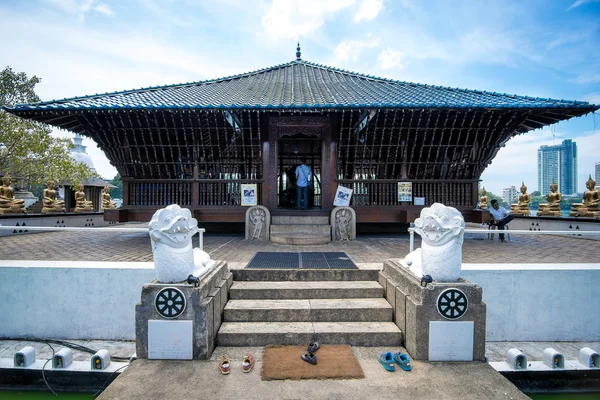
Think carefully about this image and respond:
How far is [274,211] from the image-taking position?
9531mm

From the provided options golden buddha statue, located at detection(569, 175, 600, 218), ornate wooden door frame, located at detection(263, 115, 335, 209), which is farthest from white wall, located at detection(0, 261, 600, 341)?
golden buddha statue, located at detection(569, 175, 600, 218)

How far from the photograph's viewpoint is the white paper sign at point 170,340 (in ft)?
11.4

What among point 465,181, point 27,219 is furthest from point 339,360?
point 27,219

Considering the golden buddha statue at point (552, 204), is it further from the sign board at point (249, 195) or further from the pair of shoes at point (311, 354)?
the pair of shoes at point (311, 354)

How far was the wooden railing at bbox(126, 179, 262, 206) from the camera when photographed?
9.71 meters

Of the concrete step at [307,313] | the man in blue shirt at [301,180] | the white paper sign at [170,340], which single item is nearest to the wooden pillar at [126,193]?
the man in blue shirt at [301,180]

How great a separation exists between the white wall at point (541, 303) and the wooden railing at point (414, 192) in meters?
5.11

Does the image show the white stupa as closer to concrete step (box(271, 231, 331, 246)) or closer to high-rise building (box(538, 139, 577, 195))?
concrete step (box(271, 231, 331, 246))

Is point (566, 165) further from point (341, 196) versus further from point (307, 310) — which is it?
point (307, 310)

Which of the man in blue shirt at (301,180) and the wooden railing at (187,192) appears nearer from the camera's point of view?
the wooden railing at (187,192)

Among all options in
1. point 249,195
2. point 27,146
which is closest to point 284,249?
point 249,195

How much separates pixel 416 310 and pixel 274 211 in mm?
6467

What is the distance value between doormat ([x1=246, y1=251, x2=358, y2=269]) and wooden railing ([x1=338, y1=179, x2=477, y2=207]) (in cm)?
338

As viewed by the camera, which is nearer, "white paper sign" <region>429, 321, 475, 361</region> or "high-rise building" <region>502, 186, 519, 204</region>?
"white paper sign" <region>429, 321, 475, 361</region>
